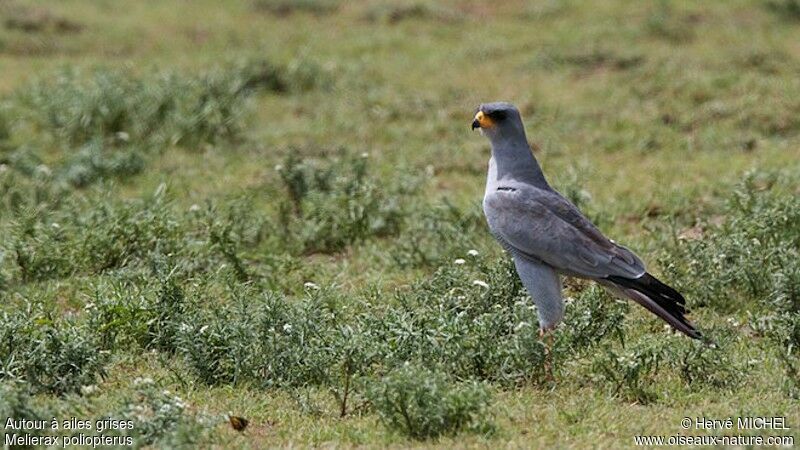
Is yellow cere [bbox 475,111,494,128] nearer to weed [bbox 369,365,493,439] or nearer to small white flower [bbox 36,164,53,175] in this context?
weed [bbox 369,365,493,439]

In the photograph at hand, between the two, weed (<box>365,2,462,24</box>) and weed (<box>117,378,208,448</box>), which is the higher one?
weed (<box>117,378,208,448</box>)

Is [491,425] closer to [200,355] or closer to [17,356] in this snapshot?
[200,355]

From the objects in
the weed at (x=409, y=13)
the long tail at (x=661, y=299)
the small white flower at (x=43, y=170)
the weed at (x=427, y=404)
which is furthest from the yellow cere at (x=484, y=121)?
the weed at (x=409, y=13)

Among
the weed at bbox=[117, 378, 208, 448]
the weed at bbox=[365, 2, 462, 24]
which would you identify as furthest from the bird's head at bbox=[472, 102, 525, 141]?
the weed at bbox=[365, 2, 462, 24]

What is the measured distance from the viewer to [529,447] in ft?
15.6

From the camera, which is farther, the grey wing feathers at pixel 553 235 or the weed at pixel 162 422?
the grey wing feathers at pixel 553 235

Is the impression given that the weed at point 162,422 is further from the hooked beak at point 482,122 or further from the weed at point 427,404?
the hooked beak at point 482,122

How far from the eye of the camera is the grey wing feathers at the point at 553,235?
5.61 metres

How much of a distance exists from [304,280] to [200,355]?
5.74 feet

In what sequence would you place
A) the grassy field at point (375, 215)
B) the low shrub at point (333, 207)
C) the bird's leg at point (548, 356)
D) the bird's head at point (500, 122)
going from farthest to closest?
the low shrub at point (333, 207)
the bird's head at point (500, 122)
the bird's leg at point (548, 356)
the grassy field at point (375, 215)

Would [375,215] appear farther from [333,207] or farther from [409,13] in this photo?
[409,13]

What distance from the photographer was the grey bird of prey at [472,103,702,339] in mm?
5516

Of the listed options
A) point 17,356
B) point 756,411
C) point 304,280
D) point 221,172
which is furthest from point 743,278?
point 221,172

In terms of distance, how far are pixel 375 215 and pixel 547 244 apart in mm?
2537
